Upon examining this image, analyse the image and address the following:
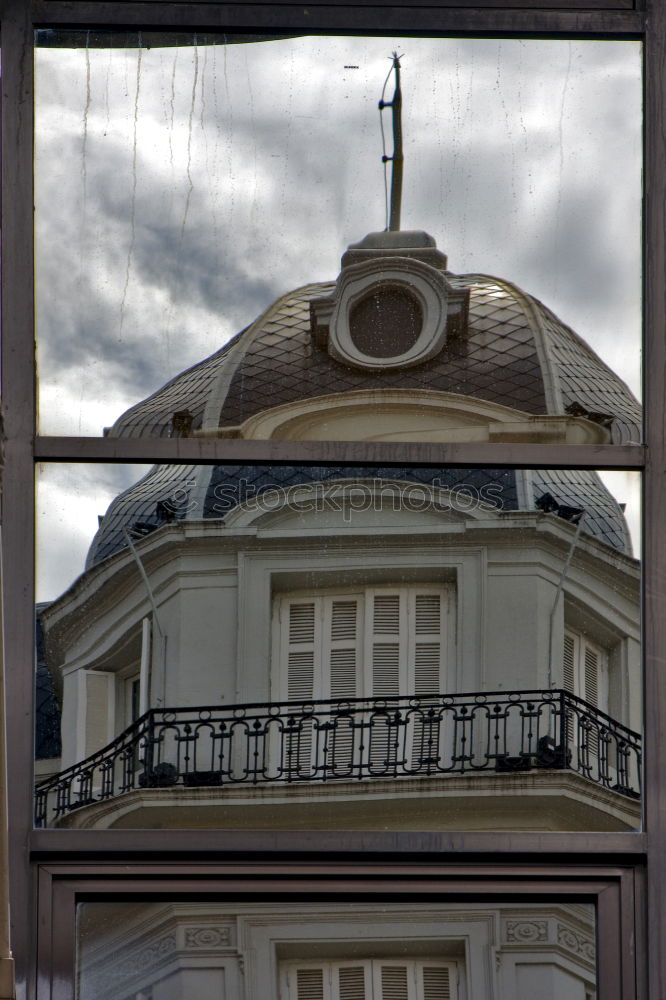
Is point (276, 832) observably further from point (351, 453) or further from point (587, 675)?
point (351, 453)

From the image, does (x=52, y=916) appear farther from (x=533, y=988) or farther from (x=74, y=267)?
(x=74, y=267)

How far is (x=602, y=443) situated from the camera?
5395mm

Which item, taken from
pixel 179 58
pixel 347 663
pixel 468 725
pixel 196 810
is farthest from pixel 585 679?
pixel 179 58

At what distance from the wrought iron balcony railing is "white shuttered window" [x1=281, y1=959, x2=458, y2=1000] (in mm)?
539

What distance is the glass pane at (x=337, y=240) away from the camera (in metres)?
5.45

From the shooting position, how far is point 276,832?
4984mm

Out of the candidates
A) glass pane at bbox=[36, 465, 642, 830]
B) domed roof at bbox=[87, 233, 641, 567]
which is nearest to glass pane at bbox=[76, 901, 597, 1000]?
glass pane at bbox=[36, 465, 642, 830]

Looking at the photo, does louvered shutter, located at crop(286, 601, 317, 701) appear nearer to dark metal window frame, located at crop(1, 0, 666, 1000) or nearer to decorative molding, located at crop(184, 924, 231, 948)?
dark metal window frame, located at crop(1, 0, 666, 1000)

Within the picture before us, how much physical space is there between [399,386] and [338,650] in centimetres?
92

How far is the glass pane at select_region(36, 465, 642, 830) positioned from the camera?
198 inches

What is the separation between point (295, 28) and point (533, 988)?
125 inches

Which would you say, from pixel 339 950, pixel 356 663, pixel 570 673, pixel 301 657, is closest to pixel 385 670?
pixel 356 663

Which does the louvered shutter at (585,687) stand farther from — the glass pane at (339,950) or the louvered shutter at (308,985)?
Answer: the louvered shutter at (308,985)

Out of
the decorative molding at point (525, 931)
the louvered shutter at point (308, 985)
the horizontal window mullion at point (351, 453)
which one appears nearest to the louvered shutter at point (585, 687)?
the decorative molding at point (525, 931)
